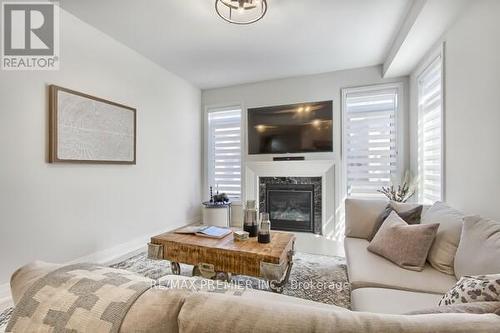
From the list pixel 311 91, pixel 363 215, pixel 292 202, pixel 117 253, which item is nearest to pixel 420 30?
pixel 311 91

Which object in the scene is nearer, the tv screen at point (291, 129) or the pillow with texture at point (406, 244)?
the pillow with texture at point (406, 244)

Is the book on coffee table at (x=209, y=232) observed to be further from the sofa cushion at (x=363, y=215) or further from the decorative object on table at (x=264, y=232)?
the sofa cushion at (x=363, y=215)

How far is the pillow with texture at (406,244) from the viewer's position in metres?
1.67

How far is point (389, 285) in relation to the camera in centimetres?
147

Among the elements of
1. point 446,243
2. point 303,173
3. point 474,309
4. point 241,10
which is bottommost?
point 446,243

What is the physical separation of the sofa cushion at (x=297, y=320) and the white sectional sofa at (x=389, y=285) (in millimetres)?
831

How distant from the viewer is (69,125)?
7.79 feet

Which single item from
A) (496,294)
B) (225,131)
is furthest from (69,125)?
(496,294)

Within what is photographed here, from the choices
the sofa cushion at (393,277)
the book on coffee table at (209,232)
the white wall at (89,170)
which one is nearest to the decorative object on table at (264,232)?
the book on coffee table at (209,232)

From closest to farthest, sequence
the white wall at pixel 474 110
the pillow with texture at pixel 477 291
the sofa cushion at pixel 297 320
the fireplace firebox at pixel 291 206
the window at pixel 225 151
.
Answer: the sofa cushion at pixel 297 320, the pillow with texture at pixel 477 291, the white wall at pixel 474 110, the fireplace firebox at pixel 291 206, the window at pixel 225 151

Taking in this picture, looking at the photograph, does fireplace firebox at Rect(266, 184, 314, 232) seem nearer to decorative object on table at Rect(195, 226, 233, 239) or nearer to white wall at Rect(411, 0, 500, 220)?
decorative object on table at Rect(195, 226, 233, 239)

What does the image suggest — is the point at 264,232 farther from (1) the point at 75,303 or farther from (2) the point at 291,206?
(2) the point at 291,206

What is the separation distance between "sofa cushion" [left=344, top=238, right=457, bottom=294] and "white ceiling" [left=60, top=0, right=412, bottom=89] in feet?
7.47

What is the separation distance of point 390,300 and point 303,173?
2674mm
